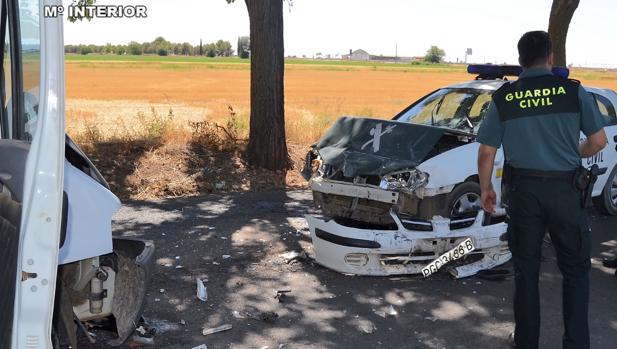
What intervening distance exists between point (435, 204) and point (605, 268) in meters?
1.88

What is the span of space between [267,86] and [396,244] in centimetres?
546

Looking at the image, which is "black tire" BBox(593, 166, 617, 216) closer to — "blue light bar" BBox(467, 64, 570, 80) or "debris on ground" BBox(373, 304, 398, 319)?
"blue light bar" BBox(467, 64, 570, 80)

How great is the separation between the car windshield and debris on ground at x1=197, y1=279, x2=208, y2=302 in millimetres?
3157

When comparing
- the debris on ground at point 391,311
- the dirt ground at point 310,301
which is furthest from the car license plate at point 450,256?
the debris on ground at point 391,311

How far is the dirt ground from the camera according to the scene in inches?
172

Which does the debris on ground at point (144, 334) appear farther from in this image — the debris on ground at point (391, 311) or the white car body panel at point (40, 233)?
the white car body panel at point (40, 233)

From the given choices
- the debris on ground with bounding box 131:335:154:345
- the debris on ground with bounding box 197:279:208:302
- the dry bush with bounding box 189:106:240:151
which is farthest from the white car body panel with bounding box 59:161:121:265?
the dry bush with bounding box 189:106:240:151

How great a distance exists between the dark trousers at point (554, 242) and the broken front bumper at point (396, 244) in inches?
60.1

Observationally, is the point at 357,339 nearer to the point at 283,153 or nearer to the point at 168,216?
the point at 168,216

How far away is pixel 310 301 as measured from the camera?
509 cm

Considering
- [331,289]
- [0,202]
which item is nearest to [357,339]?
[331,289]

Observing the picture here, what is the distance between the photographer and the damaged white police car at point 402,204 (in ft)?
17.8

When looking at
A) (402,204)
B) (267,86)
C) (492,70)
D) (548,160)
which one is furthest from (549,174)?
(267,86)

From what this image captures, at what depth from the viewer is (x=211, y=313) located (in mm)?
4777
